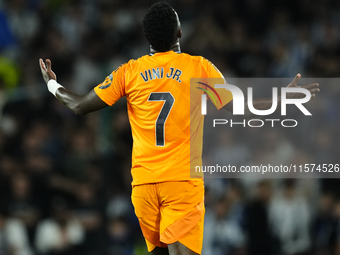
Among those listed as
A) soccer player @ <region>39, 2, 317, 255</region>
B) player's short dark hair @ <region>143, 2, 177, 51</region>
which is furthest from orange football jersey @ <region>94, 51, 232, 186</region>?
player's short dark hair @ <region>143, 2, 177, 51</region>

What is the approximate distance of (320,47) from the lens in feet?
28.1

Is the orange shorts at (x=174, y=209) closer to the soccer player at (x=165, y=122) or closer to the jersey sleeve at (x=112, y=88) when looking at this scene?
the soccer player at (x=165, y=122)

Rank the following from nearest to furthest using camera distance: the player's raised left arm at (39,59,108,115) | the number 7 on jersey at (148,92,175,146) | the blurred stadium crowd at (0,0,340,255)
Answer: the number 7 on jersey at (148,92,175,146)
the player's raised left arm at (39,59,108,115)
the blurred stadium crowd at (0,0,340,255)

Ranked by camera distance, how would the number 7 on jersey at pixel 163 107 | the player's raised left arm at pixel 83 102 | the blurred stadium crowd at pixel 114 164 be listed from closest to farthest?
the number 7 on jersey at pixel 163 107
the player's raised left arm at pixel 83 102
the blurred stadium crowd at pixel 114 164

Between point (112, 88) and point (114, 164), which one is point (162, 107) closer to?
point (112, 88)

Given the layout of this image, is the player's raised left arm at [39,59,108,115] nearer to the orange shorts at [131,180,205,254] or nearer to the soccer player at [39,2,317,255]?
the soccer player at [39,2,317,255]

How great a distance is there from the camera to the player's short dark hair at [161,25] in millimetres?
3471

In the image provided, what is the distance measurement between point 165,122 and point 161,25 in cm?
69

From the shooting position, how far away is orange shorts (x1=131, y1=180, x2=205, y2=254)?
350cm

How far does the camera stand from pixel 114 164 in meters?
6.53

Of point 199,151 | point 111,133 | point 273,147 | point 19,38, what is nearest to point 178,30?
point 199,151

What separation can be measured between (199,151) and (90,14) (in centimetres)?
638

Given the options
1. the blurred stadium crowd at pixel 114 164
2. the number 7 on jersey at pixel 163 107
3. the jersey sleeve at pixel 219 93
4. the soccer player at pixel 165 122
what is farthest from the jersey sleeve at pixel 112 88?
the blurred stadium crowd at pixel 114 164

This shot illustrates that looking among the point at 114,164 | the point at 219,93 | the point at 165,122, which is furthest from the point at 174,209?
the point at 114,164
